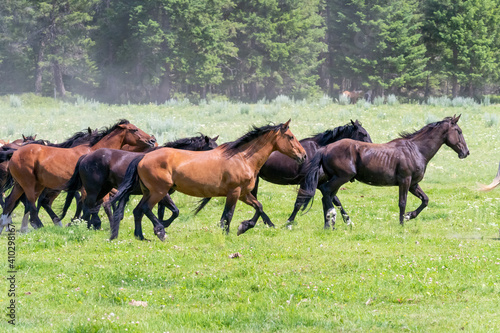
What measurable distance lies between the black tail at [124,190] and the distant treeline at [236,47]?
44.9 m

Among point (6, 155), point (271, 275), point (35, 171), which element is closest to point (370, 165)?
point (271, 275)

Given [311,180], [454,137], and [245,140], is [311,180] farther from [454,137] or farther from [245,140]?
[454,137]

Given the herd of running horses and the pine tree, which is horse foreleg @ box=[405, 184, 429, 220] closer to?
the herd of running horses

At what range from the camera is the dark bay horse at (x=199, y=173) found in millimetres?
11078

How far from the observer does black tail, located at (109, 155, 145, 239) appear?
1114 cm

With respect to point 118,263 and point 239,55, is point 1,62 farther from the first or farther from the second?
point 118,263

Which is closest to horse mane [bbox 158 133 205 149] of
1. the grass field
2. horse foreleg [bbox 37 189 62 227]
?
the grass field

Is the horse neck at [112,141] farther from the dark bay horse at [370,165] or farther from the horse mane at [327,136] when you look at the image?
the horse mane at [327,136]

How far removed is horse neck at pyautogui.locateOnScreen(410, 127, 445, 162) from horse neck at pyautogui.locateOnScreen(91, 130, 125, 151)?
6.12 metres

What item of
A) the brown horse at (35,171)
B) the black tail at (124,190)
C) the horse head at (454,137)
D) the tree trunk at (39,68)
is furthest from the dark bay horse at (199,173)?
the tree trunk at (39,68)

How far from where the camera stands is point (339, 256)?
388 inches

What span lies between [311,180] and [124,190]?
3.82 m

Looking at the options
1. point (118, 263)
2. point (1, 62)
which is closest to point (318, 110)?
point (118, 263)

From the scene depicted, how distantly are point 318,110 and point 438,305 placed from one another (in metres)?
31.9
